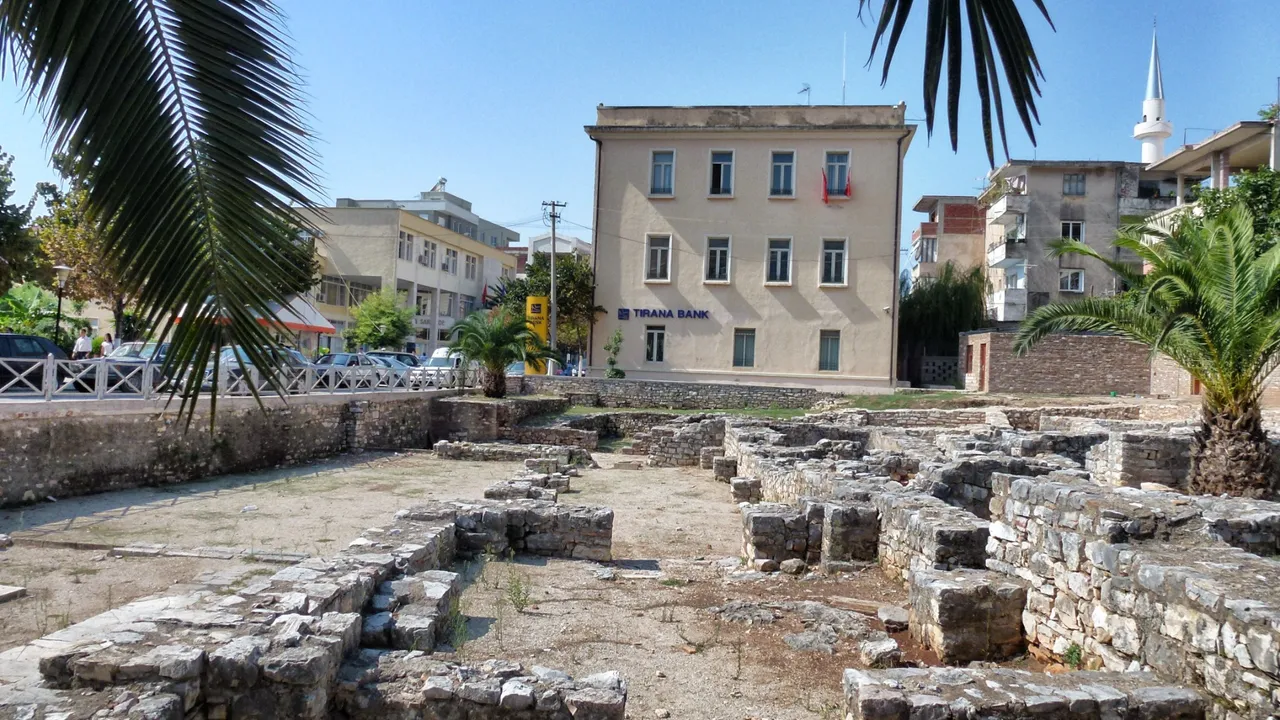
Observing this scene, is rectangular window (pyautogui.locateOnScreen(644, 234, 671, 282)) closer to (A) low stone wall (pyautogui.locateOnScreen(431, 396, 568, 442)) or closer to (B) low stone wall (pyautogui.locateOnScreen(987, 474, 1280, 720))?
(A) low stone wall (pyautogui.locateOnScreen(431, 396, 568, 442))

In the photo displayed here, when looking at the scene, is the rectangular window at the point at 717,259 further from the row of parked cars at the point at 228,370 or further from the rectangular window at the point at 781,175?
the row of parked cars at the point at 228,370

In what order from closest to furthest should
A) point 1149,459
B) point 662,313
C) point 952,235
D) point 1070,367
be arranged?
point 1149,459 < point 1070,367 < point 662,313 < point 952,235

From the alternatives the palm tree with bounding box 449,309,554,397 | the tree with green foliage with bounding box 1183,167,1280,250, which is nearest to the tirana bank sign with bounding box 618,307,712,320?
the palm tree with bounding box 449,309,554,397

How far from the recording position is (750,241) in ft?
115

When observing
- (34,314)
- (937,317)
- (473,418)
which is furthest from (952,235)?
(34,314)

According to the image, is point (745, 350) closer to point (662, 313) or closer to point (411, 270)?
point (662, 313)

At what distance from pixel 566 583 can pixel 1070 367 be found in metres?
29.1

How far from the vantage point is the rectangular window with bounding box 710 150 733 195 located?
116 ft

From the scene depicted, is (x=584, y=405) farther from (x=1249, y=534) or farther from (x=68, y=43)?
(x=68, y=43)

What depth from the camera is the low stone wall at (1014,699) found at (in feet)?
13.8

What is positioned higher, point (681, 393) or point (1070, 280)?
point (1070, 280)

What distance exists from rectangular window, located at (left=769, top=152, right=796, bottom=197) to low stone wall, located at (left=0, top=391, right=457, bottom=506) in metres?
19.3

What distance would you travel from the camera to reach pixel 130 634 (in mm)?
4691

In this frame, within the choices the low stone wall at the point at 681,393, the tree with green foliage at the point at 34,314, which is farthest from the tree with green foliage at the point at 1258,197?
the tree with green foliage at the point at 34,314
